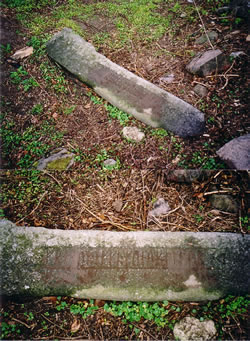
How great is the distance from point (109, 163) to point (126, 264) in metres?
1.23

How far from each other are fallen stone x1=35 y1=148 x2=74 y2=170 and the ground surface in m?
0.10

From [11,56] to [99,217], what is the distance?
3284 millimetres

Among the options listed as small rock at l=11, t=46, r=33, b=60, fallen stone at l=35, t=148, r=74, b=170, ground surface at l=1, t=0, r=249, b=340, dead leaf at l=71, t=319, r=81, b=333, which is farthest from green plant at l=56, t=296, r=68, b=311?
small rock at l=11, t=46, r=33, b=60

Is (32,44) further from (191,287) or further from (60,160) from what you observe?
(191,287)

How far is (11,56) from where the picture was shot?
3.98m

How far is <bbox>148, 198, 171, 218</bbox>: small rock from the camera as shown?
8.09ft

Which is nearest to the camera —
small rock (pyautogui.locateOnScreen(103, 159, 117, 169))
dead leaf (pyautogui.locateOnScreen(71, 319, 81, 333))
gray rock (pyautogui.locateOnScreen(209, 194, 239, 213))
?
dead leaf (pyautogui.locateOnScreen(71, 319, 81, 333))

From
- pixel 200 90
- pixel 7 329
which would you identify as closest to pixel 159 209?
pixel 7 329

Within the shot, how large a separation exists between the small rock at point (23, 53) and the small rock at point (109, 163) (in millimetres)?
2528

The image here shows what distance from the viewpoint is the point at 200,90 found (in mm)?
3404

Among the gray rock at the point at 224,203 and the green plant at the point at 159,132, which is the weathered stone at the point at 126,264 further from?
the green plant at the point at 159,132

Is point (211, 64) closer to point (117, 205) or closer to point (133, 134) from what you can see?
point (133, 134)

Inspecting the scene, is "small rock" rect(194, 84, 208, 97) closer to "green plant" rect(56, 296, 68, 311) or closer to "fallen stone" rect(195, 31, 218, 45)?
"fallen stone" rect(195, 31, 218, 45)

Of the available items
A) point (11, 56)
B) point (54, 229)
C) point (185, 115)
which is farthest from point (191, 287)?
point (11, 56)
